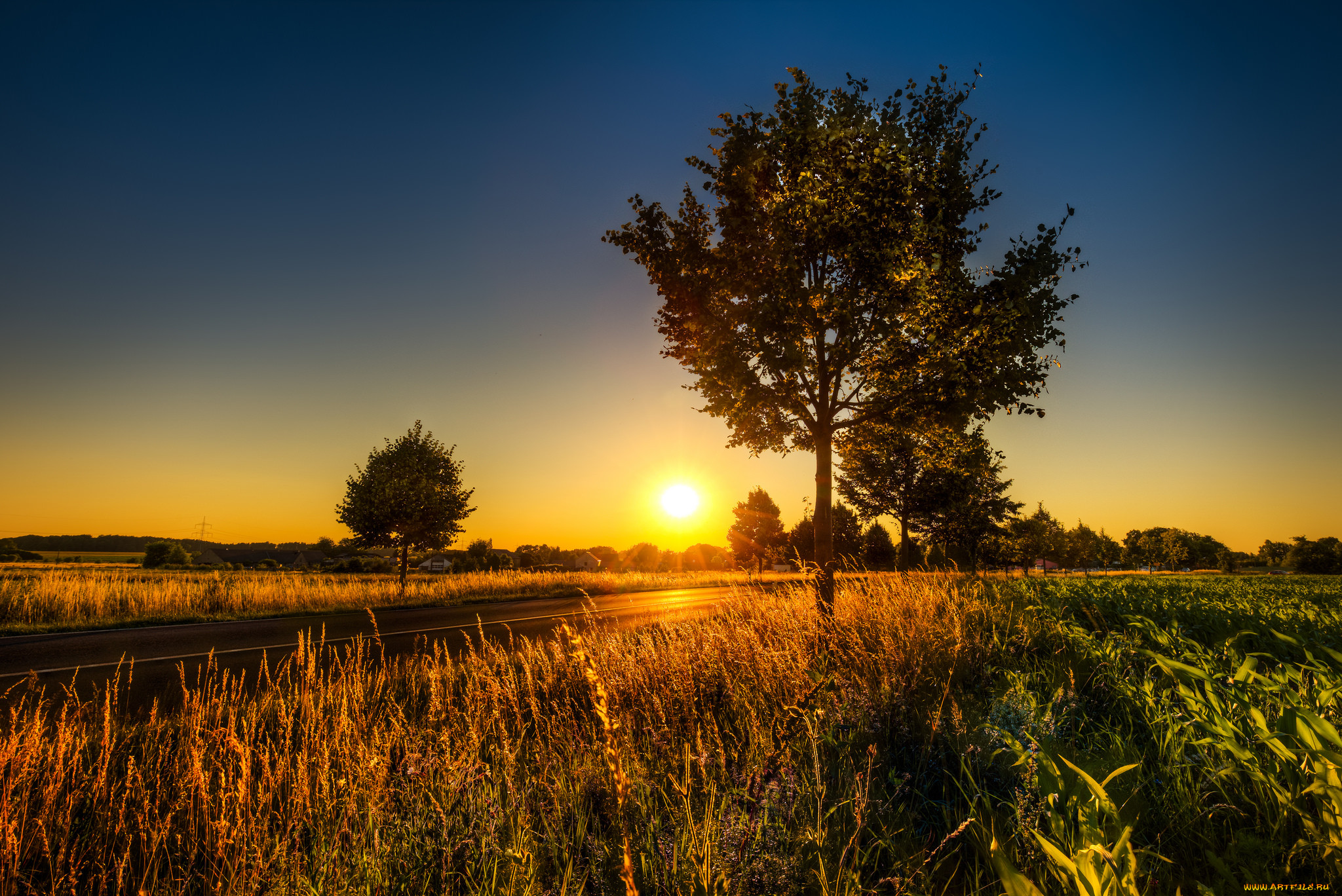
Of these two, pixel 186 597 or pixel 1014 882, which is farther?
pixel 186 597

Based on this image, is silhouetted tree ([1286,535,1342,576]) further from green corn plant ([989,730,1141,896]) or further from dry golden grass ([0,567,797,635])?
green corn plant ([989,730,1141,896])

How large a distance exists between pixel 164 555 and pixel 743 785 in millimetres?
82821

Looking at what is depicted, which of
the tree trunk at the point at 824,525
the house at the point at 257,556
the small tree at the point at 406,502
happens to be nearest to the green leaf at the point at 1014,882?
the tree trunk at the point at 824,525

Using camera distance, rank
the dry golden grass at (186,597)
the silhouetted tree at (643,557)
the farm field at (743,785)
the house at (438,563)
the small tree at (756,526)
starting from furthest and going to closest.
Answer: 1. the house at (438,563)
2. the silhouetted tree at (643,557)
3. the small tree at (756,526)
4. the dry golden grass at (186,597)
5. the farm field at (743,785)

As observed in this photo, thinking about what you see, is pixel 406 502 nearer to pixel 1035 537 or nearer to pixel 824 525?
pixel 824 525

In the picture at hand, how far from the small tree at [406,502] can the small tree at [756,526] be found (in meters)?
39.7

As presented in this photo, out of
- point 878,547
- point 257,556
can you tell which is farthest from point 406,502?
point 257,556

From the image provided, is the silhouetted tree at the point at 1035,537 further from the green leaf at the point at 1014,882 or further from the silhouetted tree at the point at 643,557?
the silhouetted tree at the point at 643,557

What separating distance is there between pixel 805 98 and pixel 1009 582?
11849 millimetres

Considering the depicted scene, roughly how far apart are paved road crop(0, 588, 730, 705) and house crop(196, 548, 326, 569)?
87718 millimetres

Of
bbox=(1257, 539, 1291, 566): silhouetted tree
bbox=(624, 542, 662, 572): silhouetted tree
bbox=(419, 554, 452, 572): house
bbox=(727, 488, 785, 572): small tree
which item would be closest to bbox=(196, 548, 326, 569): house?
bbox=(419, 554, 452, 572): house

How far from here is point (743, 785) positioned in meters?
2.85

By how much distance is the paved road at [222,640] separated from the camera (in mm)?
6723

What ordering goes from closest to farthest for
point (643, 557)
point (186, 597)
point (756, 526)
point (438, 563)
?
point (186, 597) < point (756, 526) < point (643, 557) < point (438, 563)
